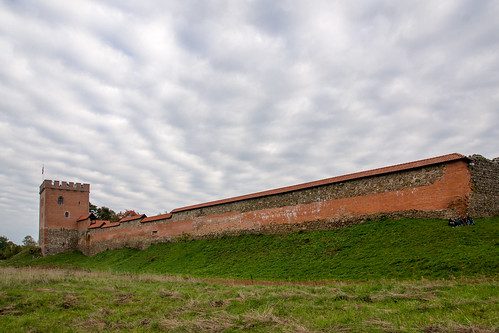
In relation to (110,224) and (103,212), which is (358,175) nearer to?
(110,224)

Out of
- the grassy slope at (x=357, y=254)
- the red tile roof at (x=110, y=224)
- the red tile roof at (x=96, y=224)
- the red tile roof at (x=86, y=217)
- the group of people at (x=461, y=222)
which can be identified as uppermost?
the red tile roof at (x=86, y=217)

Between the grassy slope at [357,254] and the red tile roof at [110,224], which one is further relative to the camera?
the red tile roof at [110,224]

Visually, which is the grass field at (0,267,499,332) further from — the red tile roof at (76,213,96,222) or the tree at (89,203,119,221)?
Answer: the tree at (89,203,119,221)

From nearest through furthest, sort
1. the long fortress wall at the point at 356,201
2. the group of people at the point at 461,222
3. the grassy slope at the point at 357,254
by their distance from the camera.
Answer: the grassy slope at the point at 357,254
the group of people at the point at 461,222
the long fortress wall at the point at 356,201

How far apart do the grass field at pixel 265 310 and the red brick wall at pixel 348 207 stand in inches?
228

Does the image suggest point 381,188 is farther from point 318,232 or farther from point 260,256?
point 260,256

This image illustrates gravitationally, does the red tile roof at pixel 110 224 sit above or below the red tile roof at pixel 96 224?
below

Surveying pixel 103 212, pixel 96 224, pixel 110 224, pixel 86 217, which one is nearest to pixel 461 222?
pixel 110 224

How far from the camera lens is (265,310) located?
24.3 ft

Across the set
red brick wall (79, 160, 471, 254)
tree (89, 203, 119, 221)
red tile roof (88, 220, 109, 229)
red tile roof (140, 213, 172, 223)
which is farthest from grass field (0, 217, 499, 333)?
tree (89, 203, 119, 221)

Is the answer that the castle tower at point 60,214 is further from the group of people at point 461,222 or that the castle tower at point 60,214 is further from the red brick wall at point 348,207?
the group of people at point 461,222

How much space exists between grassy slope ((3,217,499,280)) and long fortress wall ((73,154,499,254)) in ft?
2.13

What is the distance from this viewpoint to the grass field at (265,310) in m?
6.10

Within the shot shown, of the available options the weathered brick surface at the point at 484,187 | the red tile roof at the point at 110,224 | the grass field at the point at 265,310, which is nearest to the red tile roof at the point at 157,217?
the red tile roof at the point at 110,224
